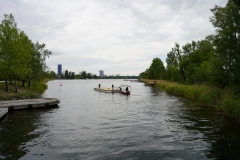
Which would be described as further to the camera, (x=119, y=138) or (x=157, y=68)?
(x=157, y=68)

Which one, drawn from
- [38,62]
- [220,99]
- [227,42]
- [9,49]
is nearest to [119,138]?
[220,99]

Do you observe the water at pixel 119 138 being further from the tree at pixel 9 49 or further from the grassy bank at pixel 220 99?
the tree at pixel 9 49

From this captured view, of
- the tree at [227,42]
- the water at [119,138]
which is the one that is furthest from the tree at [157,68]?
the water at [119,138]

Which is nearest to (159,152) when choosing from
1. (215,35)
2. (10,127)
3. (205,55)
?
(10,127)

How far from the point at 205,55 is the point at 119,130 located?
47.9 meters

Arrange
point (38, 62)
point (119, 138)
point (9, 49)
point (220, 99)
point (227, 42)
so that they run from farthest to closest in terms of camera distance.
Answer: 1. point (38, 62)
2. point (9, 49)
3. point (220, 99)
4. point (227, 42)
5. point (119, 138)

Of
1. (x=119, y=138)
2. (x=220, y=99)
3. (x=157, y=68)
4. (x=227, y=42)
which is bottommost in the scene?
(x=119, y=138)

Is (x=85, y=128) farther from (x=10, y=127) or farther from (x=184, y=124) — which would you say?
(x=184, y=124)

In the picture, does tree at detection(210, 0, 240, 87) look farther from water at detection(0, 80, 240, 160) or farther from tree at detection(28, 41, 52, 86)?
tree at detection(28, 41, 52, 86)

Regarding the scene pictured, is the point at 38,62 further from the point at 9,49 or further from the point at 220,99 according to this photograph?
the point at 220,99

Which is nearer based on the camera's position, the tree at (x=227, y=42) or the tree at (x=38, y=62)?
the tree at (x=227, y=42)

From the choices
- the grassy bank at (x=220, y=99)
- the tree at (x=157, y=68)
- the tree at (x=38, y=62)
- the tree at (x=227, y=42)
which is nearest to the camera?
the grassy bank at (x=220, y=99)

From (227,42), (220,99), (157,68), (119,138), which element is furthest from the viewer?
(157,68)

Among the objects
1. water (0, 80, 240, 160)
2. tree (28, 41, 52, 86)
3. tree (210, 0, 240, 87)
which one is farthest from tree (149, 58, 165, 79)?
water (0, 80, 240, 160)
